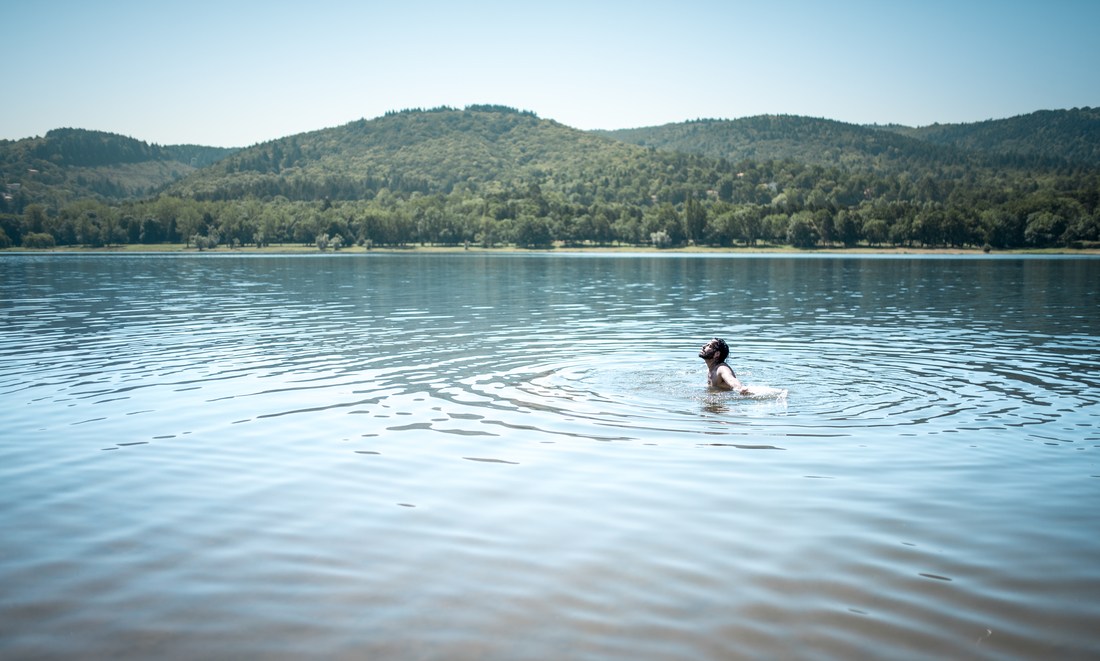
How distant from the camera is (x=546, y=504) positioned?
12.1m

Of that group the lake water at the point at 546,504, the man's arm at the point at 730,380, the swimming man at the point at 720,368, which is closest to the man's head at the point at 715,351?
the swimming man at the point at 720,368

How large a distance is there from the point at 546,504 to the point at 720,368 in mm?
9638

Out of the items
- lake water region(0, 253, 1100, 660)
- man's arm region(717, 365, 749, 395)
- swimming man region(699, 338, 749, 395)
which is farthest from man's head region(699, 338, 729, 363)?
lake water region(0, 253, 1100, 660)

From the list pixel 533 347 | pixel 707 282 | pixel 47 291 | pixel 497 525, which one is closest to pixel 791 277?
pixel 707 282

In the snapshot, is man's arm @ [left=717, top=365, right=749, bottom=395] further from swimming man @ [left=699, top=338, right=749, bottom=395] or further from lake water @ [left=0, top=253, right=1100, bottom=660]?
lake water @ [left=0, top=253, right=1100, bottom=660]

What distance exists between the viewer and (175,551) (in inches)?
400

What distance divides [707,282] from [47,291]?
54.0 meters

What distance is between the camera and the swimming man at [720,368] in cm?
2036

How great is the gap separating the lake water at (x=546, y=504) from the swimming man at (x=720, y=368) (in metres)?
0.39

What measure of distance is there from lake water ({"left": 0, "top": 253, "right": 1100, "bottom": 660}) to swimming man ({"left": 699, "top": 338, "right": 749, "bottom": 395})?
389 mm

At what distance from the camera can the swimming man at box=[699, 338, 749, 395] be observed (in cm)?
2036

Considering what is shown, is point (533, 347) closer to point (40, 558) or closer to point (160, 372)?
point (160, 372)

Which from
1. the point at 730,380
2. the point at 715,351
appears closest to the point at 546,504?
the point at 715,351

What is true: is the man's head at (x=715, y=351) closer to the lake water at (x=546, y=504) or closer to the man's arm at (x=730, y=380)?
the man's arm at (x=730, y=380)
